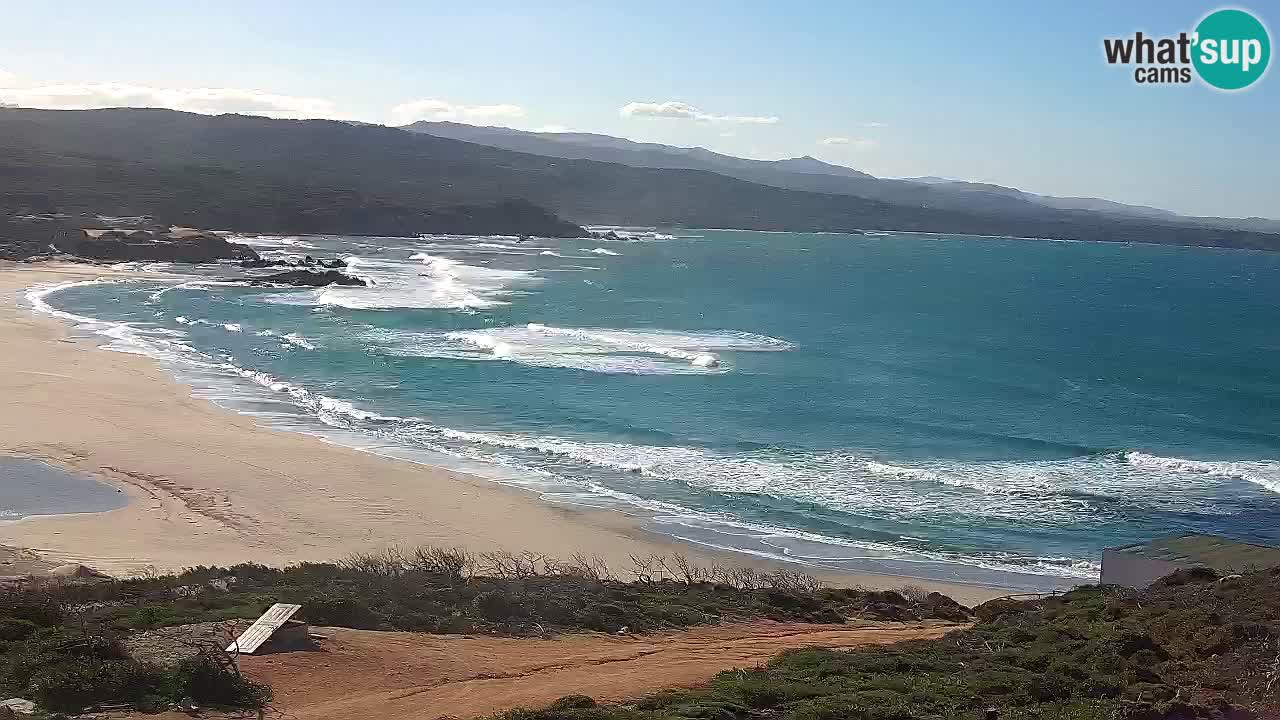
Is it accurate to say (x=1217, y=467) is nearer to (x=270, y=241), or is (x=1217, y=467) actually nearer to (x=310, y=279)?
(x=310, y=279)

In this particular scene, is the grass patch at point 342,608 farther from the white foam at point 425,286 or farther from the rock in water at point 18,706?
the white foam at point 425,286

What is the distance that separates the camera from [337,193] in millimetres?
111125

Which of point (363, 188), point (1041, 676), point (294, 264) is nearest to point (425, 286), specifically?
point (294, 264)

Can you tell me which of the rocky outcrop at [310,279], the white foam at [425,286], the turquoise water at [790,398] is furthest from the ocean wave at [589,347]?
the rocky outcrop at [310,279]

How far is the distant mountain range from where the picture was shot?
9919 cm

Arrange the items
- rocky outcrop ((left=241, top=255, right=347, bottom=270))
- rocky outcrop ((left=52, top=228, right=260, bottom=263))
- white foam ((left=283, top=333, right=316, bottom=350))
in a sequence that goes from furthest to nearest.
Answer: rocky outcrop ((left=52, top=228, right=260, bottom=263)), rocky outcrop ((left=241, top=255, right=347, bottom=270)), white foam ((left=283, top=333, right=316, bottom=350))

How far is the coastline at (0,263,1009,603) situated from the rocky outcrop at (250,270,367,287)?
31871 mm

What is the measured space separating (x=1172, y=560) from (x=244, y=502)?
16.3 m

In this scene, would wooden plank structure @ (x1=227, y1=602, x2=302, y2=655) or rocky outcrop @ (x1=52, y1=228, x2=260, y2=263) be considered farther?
rocky outcrop @ (x1=52, y1=228, x2=260, y2=263)

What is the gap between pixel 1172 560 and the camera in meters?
17.4

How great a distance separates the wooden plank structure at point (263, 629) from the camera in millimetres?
11000

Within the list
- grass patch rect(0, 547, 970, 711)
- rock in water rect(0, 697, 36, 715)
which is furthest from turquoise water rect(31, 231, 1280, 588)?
rock in water rect(0, 697, 36, 715)

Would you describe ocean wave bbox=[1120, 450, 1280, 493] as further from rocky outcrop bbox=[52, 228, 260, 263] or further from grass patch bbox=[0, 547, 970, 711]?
rocky outcrop bbox=[52, 228, 260, 263]

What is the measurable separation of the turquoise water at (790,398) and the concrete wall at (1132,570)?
249 centimetres
